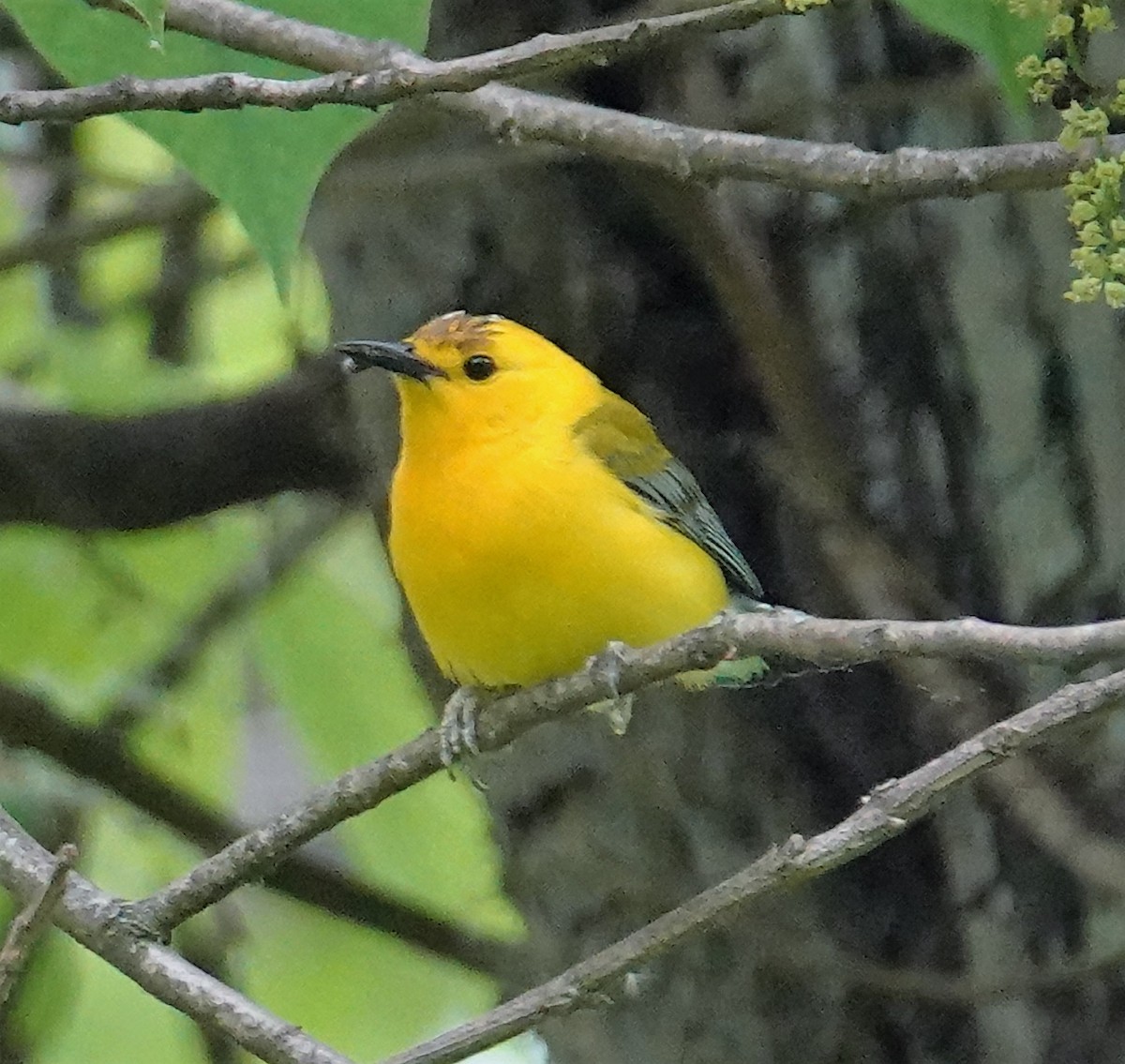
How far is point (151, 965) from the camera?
1.69 meters

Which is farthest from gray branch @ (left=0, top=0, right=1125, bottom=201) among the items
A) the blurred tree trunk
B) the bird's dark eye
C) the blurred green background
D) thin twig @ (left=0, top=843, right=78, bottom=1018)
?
the blurred green background

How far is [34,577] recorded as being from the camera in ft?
10.1

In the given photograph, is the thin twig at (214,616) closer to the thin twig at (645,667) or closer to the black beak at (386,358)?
the black beak at (386,358)

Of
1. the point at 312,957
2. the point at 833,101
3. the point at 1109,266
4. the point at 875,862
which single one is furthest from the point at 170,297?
the point at 1109,266

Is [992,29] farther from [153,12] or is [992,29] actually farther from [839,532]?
[839,532]

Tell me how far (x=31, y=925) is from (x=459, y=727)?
0.85 m

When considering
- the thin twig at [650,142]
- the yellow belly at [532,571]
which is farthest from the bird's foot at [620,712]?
the thin twig at [650,142]

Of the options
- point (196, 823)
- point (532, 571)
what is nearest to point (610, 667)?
point (532, 571)

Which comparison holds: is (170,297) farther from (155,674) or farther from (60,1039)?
(60,1039)

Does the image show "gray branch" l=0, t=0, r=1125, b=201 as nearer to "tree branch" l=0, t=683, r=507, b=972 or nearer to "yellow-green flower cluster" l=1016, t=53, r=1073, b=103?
"yellow-green flower cluster" l=1016, t=53, r=1073, b=103

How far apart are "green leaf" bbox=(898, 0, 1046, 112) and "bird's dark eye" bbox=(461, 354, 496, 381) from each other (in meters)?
1.36

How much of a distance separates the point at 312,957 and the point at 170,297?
129 centimetres

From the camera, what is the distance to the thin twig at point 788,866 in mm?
1276

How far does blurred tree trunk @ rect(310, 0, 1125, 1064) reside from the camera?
239 centimetres
